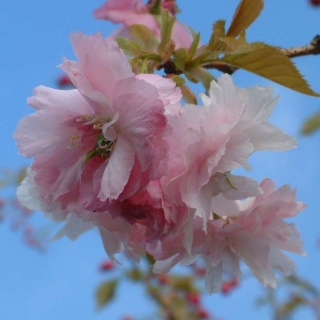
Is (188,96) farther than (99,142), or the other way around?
(188,96)

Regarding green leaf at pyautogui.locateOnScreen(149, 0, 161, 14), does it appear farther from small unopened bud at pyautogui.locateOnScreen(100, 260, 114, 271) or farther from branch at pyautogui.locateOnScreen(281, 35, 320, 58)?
small unopened bud at pyautogui.locateOnScreen(100, 260, 114, 271)

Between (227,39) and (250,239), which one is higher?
(227,39)

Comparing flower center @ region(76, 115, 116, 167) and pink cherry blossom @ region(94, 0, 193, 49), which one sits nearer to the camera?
flower center @ region(76, 115, 116, 167)

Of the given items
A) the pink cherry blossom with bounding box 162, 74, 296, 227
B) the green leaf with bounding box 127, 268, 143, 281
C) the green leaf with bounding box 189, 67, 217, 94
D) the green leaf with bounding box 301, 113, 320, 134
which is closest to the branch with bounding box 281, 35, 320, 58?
the green leaf with bounding box 189, 67, 217, 94

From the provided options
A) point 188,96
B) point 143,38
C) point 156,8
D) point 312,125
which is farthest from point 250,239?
point 312,125

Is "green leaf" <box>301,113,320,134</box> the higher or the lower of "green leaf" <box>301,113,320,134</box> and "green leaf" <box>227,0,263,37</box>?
the lower

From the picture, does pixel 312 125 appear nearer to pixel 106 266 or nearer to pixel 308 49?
pixel 106 266

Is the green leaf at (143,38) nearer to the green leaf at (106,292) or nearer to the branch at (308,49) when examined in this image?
the branch at (308,49)
